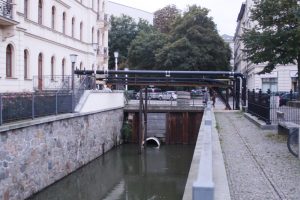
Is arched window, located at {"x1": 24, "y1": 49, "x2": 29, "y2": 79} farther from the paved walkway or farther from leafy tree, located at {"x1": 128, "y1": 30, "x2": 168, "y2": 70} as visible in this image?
leafy tree, located at {"x1": 128, "y1": 30, "x2": 168, "y2": 70}

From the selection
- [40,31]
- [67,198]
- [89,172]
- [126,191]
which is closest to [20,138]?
[67,198]

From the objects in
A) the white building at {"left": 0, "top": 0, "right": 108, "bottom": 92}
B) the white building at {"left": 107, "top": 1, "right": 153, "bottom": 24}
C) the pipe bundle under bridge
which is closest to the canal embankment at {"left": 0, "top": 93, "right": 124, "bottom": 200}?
the white building at {"left": 0, "top": 0, "right": 108, "bottom": 92}

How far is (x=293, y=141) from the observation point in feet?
37.5

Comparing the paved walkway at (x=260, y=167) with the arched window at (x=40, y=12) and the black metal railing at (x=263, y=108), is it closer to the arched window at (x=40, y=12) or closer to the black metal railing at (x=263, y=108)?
the black metal railing at (x=263, y=108)

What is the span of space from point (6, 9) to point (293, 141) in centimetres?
1570

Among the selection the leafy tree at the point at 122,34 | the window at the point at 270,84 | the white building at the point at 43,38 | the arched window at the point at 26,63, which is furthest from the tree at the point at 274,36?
the leafy tree at the point at 122,34

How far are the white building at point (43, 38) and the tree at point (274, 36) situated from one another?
11342mm

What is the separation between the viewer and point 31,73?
27156mm

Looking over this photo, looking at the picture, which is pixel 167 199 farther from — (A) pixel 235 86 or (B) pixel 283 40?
(A) pixel 235 86

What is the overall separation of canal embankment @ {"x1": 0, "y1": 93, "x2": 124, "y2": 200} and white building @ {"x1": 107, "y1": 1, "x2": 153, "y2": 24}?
53893mm

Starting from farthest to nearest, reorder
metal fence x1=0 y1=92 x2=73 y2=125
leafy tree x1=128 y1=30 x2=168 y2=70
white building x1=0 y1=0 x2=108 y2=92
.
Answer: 1. leafy tree x1=128 y1=30 x2=168 y2=70
2. white building x1=0 y1=0 x2=108 y2=92
3. metal fence x1=0 y1=92 x2=73 y2=125

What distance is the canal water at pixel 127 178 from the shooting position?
17.6 metres

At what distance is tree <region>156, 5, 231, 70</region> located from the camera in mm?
52156

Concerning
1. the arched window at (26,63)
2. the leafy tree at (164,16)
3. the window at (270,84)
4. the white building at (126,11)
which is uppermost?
the white building at (126,11)
